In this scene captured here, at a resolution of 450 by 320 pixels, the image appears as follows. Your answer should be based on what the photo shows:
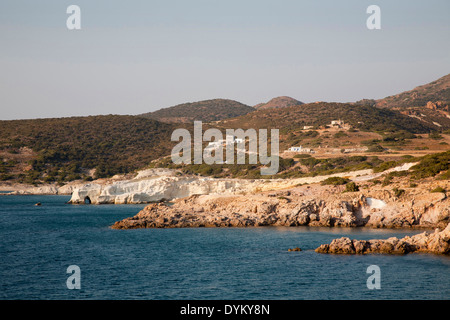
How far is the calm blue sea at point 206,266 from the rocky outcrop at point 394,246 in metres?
0.77

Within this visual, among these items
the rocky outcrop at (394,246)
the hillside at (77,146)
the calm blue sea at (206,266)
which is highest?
the hillside at (77,146)

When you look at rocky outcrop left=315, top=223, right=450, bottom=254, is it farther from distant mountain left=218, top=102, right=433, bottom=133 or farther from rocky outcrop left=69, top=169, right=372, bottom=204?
distant mountain left=218, top=102, right=433, bottom=133

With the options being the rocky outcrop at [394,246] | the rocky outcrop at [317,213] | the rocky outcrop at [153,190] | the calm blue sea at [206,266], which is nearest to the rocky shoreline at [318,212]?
the rocky outcrop at [317,213]

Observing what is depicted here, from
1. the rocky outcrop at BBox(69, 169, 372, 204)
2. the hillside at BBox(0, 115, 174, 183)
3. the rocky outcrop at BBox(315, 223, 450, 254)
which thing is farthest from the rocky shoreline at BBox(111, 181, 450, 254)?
the hillside at BBox(0, 115, 174, 183)

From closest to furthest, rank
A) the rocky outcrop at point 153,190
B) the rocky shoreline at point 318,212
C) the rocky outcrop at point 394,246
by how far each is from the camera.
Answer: the rocky outcrop at point 394,246 < the rocky shoreline at point 318,212 < the rocky outcrop at point 153,190

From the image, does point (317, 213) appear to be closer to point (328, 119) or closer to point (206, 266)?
point (206, 266)

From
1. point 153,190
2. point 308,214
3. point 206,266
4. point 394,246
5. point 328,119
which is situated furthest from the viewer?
point 328,119

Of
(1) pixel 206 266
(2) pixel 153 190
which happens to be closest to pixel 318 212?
(1) pixel 206 266

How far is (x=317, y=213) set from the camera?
34438 mm

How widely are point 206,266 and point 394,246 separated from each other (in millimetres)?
9402

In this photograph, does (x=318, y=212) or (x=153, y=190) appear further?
(x=153, y=190)

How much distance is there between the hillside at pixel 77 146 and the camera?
294ft

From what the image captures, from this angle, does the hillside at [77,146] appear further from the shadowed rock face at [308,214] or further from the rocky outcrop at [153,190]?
the shadowed rock face at [308,214]
